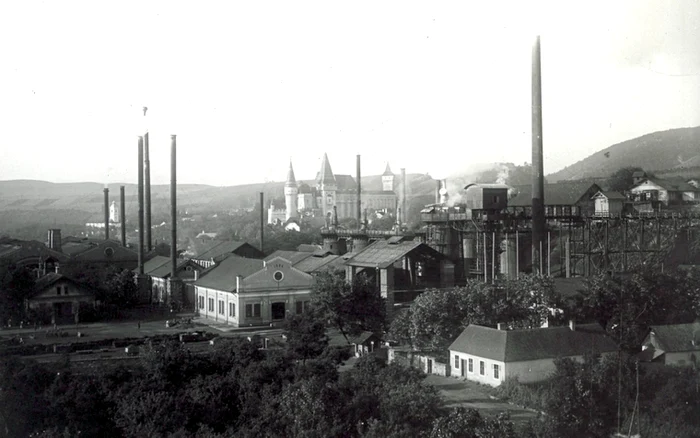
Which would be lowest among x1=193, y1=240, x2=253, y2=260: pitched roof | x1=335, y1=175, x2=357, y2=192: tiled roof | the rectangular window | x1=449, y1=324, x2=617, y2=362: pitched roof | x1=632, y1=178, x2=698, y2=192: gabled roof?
the rectangular window

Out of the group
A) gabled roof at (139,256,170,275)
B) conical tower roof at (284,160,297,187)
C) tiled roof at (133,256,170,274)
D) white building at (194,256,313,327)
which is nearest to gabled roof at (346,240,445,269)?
white building at (194,256,313,327)

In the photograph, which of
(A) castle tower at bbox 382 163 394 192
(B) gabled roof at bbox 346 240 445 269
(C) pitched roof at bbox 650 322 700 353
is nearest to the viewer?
(C) pitched roof at bbox 650 322 700 353

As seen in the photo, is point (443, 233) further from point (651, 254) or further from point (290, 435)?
point (290, 435)

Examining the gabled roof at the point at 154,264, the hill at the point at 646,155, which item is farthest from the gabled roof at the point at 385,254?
the hill at the point at 646,155

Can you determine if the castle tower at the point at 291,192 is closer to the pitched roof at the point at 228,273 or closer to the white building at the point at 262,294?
the pitched roof at the point at 228,273

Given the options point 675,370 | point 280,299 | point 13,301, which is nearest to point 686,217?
point 675,370

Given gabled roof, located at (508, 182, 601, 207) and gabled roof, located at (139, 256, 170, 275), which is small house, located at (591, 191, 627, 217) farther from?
gabled roof, located at (139, 256, 170, 275)

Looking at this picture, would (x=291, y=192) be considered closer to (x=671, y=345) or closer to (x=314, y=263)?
(x=314, y=263)
